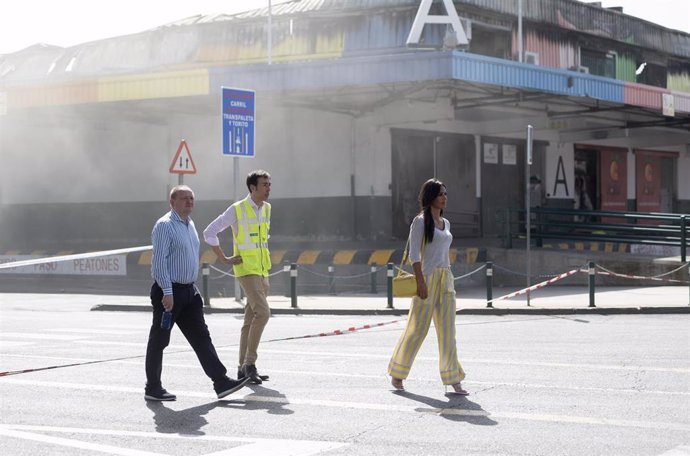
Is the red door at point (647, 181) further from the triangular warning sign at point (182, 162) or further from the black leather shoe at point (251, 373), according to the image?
the black leather shoe at point (251, 373)

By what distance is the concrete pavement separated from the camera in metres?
→ 18.6

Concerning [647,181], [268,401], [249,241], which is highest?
[647,181]

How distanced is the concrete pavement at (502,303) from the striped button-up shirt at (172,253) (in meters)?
9.71

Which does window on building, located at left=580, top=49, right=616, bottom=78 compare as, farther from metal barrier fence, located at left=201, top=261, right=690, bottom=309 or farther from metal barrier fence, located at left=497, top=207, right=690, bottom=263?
metal barrier fence, located at left=201, top=261, right=690, bottom=309

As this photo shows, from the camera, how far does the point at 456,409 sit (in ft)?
28.6

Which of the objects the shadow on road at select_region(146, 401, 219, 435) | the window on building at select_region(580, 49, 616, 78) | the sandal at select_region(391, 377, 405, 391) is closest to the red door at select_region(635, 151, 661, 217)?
the window on building at select_region(580, 49, 616, 78)

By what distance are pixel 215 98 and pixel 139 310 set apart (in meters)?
8.67

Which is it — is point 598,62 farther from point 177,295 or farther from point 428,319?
point 177,295

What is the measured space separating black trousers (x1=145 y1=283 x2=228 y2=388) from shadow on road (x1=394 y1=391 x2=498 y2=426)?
1609 mm

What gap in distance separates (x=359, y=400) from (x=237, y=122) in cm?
1203

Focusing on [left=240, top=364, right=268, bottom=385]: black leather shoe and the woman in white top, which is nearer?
the woman in white top

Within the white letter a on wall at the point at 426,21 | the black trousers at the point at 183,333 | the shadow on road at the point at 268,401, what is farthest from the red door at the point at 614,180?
the black trousers at the point at 183,333

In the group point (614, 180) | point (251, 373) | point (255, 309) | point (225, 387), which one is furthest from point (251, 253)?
point (614, 180)

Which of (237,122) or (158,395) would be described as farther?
(237,122)
